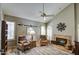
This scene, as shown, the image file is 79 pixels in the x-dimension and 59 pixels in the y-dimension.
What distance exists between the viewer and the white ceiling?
7.11ft

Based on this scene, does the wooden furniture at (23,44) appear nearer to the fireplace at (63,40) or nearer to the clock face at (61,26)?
the fireplace at (63,40)

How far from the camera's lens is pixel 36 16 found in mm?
2242

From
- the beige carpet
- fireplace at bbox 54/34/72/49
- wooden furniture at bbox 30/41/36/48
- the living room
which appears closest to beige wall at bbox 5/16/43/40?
the living room

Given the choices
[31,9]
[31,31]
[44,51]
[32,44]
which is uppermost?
[31,9]

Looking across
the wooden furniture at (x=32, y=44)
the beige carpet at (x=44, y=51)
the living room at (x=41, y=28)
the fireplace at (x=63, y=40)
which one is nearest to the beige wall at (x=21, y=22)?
the living room at (x=41, y=28)

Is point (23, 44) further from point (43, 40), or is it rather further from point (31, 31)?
point (43, 40)

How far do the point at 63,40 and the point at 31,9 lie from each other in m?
0.96

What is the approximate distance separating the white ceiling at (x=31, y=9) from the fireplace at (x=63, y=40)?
460mm

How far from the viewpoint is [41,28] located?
2.26 metres

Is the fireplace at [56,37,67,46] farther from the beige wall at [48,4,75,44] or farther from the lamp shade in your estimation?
the lamp shade

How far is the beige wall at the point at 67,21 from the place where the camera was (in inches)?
84.5

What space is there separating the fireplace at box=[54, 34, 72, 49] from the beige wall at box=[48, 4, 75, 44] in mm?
74

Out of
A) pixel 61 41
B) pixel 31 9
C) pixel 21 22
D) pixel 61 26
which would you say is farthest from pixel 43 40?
pixel 31 9

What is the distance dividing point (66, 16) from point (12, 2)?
1179mm
